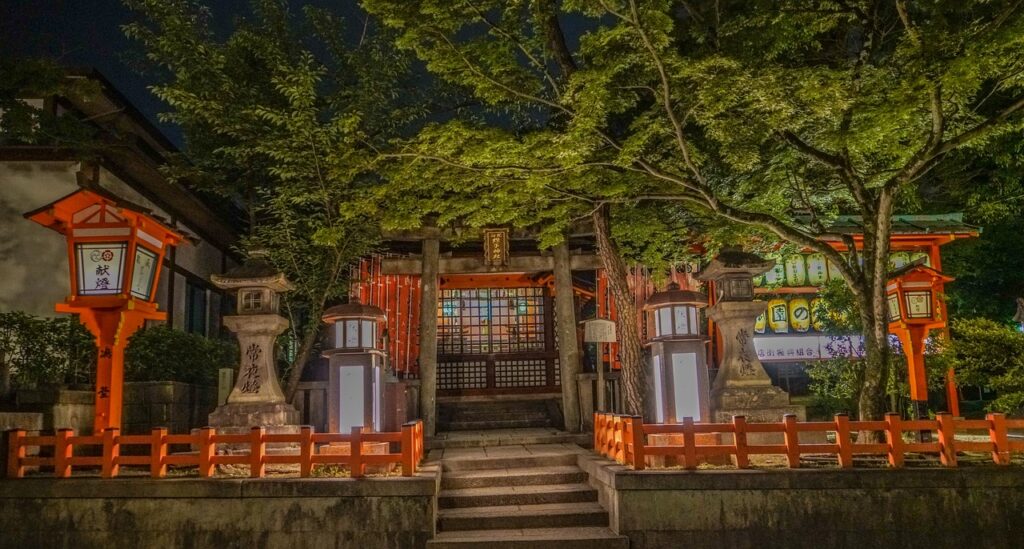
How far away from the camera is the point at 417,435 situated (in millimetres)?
10492

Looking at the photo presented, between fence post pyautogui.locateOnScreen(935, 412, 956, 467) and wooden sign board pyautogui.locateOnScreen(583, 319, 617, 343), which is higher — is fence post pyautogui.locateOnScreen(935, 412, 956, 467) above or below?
below

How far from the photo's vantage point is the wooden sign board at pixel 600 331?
13.6m

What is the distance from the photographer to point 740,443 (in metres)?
9.12

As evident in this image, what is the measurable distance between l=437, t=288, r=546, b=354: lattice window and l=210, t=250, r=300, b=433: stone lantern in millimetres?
8625

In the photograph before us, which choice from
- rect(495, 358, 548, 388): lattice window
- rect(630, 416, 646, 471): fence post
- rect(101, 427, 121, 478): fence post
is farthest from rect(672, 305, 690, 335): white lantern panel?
rect(495, 358, 548, 388): lattice window

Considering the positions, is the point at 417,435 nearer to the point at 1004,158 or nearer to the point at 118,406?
the point at 118,406

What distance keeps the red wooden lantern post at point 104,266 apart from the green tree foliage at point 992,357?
1370 cm

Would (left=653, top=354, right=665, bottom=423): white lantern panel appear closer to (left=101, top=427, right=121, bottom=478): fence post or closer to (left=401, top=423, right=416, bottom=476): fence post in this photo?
(left=401, top=423, right=416, bottom=476): fence post

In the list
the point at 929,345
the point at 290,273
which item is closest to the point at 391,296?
the point at 290,273

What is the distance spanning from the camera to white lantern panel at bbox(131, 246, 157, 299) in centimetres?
934

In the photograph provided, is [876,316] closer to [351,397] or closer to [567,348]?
[567,348]

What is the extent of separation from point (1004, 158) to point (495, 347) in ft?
51.5

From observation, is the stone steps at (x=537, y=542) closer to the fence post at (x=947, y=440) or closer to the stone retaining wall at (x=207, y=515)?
the stone retaining wall at (x=207, y=515)

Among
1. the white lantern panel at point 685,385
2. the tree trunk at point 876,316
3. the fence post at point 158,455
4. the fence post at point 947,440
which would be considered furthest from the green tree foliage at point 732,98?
the fence post at point 158,455
